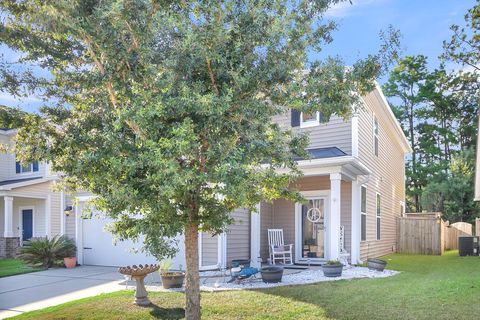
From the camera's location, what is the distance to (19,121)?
239 inches

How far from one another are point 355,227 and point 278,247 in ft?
7.10

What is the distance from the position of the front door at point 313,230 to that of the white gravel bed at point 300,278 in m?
1.72

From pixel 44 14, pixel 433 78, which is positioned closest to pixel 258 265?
pixel 44 14

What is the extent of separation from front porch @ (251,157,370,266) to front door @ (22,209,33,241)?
1067cm

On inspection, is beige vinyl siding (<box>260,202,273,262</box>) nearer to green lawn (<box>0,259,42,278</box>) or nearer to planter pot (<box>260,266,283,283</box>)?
planter pot (<box>260,266,283,283</box>)

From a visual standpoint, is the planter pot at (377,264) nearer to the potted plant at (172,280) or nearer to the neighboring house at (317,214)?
the neighboring house at (317,214)

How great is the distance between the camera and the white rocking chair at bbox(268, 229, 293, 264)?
40.3ft

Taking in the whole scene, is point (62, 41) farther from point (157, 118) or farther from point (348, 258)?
point (348, 258)

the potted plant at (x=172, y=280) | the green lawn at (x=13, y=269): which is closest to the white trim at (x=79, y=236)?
the green lawn at (x=13, y=269)

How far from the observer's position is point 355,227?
39.4 feet

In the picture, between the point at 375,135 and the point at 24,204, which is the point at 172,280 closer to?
the point at 375,135

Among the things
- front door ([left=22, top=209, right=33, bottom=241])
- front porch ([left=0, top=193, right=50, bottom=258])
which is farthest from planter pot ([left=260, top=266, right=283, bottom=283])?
front door ([left=22, top=209, right=33, bottom=241])

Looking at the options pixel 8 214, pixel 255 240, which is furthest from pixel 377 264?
pixel 8 214

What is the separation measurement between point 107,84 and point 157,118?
100cm
